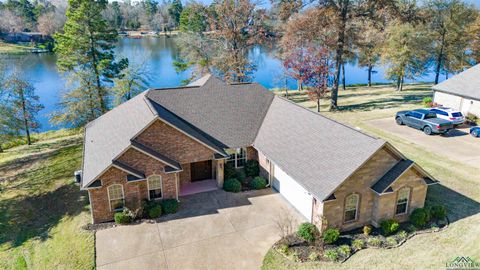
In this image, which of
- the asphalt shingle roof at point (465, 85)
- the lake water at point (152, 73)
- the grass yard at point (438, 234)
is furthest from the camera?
the lake water at point (152, 73)

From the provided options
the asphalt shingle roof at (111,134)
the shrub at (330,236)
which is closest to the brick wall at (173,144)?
the asphalt shingle roof at (111,134)

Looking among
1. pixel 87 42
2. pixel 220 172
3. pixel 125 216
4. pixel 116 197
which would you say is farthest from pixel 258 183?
pixel 87 42

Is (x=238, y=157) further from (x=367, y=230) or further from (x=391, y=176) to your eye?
(x=391, y=176)

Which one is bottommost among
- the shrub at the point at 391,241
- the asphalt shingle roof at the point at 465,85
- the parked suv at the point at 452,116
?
the shrub at the point at 391,241

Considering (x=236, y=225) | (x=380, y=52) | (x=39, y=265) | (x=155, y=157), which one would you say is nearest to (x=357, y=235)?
(x=236, y=225)

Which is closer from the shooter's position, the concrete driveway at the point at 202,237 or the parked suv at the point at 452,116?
the concrete driveway at the point at 202,237

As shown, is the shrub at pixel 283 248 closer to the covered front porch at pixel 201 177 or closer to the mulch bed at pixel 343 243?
the mulch bed at pixel 343 243

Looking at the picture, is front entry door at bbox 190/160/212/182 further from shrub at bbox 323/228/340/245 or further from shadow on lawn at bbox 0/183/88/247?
shrub at bbox 323/228/340/245

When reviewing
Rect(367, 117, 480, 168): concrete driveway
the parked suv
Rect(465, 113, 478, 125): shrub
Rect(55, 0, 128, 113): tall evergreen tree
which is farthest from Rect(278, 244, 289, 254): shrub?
Rect(465, 113, 478, 125): shrub
